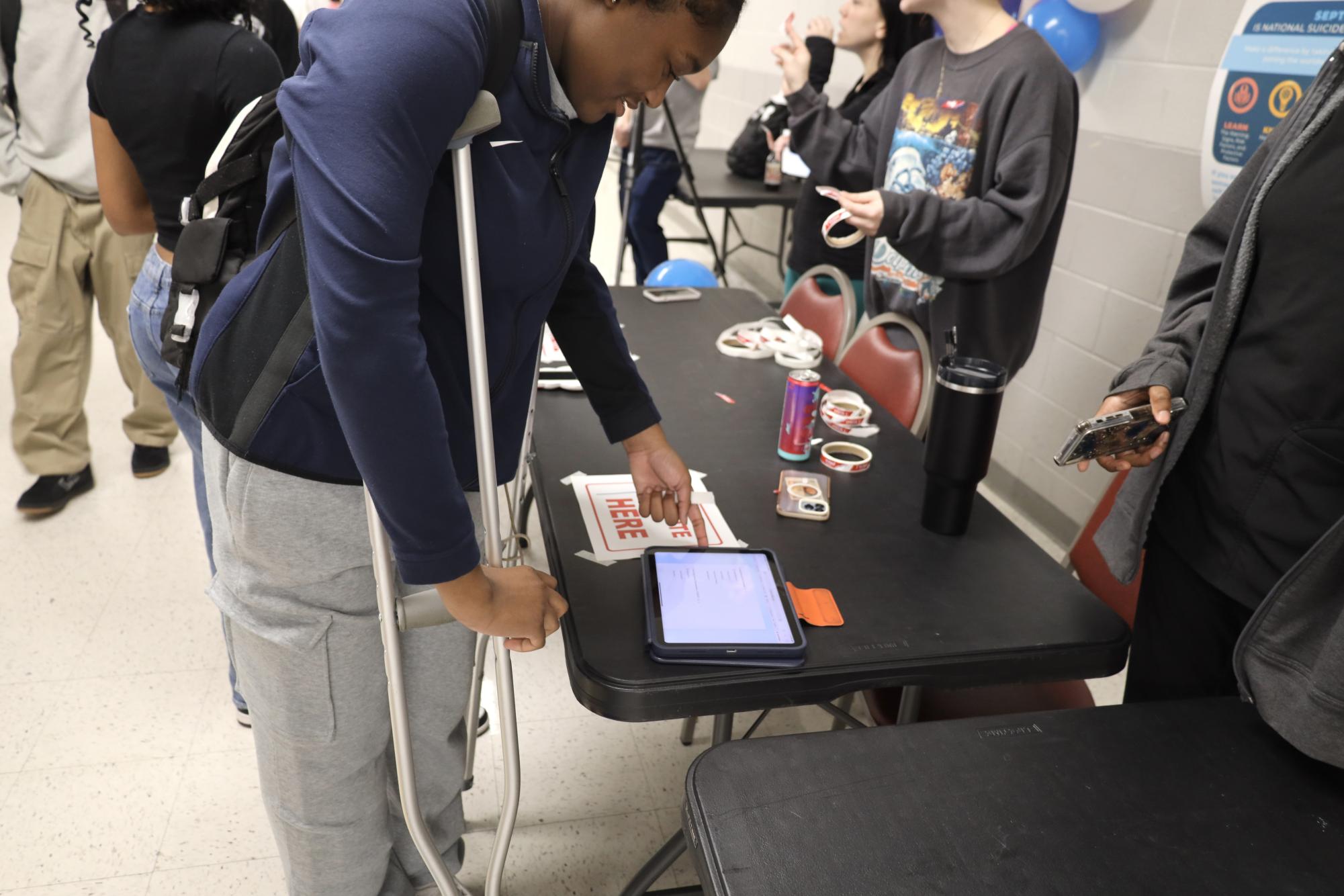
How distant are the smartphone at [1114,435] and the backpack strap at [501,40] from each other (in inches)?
29.1

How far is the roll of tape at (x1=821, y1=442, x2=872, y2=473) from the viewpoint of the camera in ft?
5.22

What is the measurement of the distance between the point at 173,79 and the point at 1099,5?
93.2 inches

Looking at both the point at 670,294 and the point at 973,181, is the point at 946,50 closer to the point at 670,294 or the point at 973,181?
the point at 973,181

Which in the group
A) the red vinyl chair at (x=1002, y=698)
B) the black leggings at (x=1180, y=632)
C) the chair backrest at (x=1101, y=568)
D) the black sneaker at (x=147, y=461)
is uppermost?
the black leggings at (x=1180, y=632)

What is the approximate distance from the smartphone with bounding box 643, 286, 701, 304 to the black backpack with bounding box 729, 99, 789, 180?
192 cm

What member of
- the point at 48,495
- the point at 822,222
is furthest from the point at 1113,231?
the point at 48,495

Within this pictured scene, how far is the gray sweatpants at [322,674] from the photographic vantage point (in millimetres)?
1020

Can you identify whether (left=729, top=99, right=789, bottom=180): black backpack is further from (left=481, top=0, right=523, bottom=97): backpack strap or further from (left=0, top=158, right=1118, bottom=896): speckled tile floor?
(left=481, top=0, right=523, bottom=97): backpack strap

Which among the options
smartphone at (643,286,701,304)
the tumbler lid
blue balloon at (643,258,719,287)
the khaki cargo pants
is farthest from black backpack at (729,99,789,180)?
the tumbler lid

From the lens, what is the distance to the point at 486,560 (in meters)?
1.00

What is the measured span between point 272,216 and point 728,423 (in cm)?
99

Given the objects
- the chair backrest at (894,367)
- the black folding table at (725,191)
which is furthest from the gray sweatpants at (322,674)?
the black folding table at (725,191)

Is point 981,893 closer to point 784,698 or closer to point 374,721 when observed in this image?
point 784,698

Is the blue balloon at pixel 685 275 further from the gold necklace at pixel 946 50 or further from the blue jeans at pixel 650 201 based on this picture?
the gold necklace at pixel 946 50
